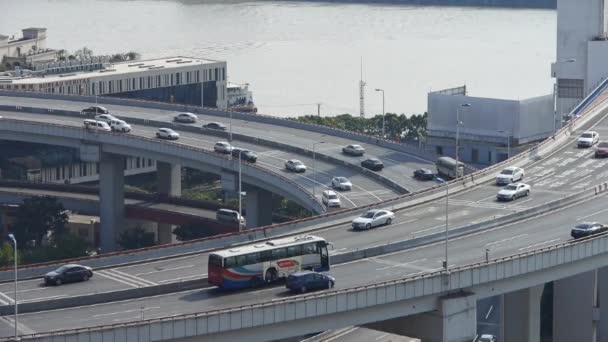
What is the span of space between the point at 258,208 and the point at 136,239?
14.3 ft

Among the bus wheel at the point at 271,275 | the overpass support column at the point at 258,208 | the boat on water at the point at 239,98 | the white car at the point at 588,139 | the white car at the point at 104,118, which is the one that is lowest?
the overpass support column at the point at 258,208

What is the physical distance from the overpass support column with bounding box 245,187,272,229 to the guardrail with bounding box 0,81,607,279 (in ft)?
26.3

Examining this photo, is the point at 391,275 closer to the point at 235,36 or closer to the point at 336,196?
the point at 336,196

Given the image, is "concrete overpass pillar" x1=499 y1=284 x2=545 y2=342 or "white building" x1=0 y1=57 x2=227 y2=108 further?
"white building" x1=0 y1=57 x2=227 y2=108

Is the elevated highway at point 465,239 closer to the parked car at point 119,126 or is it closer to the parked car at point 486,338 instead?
the parked car at point 486,338

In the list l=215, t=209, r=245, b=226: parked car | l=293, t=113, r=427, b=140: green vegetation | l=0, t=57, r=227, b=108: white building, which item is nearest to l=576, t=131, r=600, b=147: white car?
l=215, t=209, r=245, b=226: parked car

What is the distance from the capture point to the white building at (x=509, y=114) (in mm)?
43531

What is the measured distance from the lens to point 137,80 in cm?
6081

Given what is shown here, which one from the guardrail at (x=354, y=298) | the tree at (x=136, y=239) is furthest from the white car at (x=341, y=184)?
the guardrail at (x=354, y=298)

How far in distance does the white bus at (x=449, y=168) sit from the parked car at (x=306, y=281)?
1495 cm

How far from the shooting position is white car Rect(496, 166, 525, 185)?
31.5 metres

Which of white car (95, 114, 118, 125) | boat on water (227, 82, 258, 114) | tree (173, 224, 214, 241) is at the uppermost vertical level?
white car (95, 114, 118, 125)

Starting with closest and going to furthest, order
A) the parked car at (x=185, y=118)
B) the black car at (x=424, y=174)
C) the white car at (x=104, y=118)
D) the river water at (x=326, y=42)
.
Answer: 1. the black car at (x=424, y=174)
2. the white car at (x=104, y=118)
3. the parked car at (x=185, y=118)
4. the river water at (x=326, y=42)

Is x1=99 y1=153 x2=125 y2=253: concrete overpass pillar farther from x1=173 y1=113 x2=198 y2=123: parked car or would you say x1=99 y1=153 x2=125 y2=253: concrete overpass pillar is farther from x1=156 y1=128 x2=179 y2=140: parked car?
x1=173 y1=113 x2=198 y2=123: parked car
